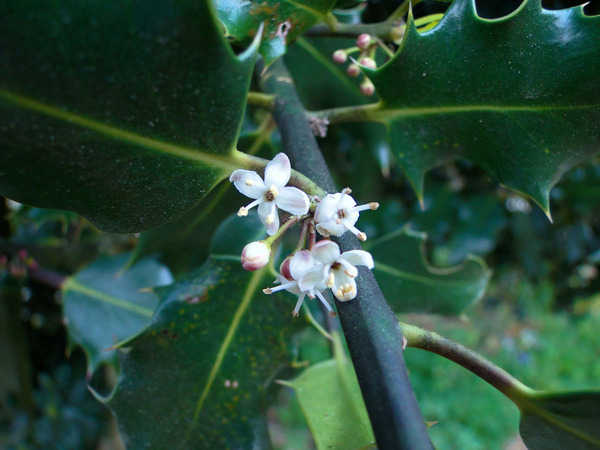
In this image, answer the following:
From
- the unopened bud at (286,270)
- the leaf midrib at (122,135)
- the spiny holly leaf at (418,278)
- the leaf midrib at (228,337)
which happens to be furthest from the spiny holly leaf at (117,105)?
the spiny holly leaf at (418,278)

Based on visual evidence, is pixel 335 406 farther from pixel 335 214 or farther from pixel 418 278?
pixel 418 278

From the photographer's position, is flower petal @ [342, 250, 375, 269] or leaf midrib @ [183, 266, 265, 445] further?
→ leaf midrib @ [183, 266, 265, 445]

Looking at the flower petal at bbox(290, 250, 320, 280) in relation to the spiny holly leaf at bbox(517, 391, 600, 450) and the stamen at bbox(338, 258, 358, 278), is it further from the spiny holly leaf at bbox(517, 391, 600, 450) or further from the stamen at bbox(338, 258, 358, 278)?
the spiny holly leaf at bbox(517, 391, 600, 450)

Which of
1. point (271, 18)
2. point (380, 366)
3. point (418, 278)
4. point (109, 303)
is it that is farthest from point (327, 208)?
point (109, 303)

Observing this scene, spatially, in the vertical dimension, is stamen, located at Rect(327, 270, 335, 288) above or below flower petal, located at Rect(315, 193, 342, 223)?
below

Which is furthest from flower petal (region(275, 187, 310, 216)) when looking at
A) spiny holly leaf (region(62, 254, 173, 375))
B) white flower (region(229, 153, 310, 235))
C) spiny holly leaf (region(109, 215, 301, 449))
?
spiny holly leaf (region(62, 254, 173, 375))

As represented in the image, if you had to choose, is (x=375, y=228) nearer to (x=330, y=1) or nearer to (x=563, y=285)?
(x=330, y=1)
